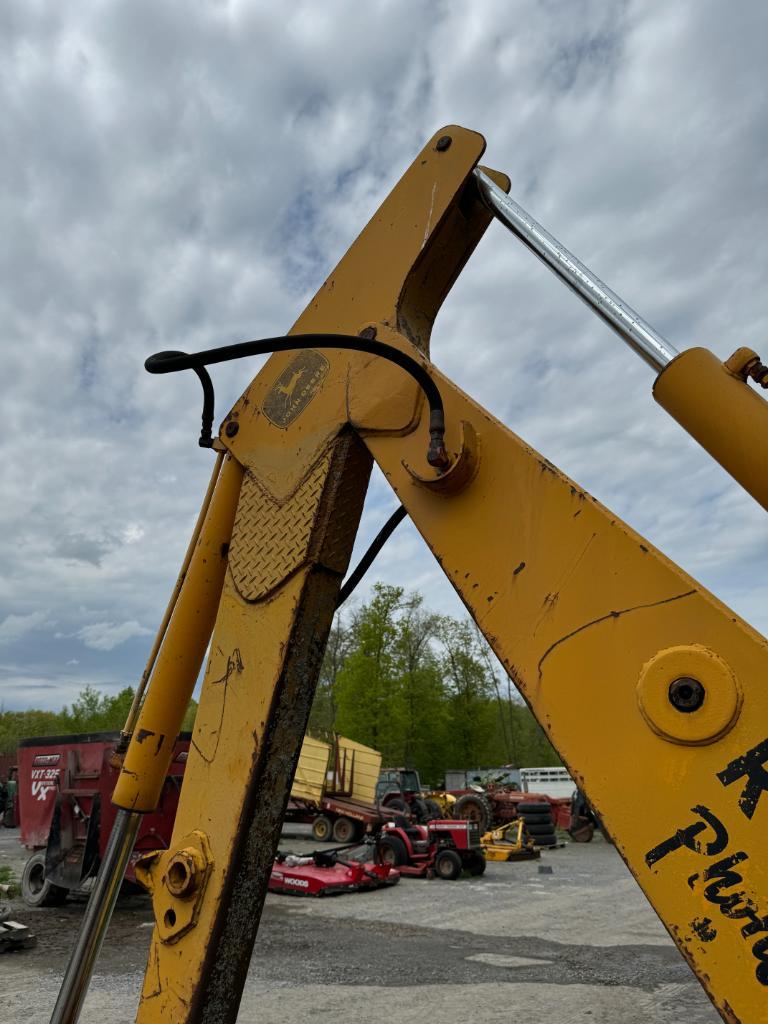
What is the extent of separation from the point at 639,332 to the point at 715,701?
85cm

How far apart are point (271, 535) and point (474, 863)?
41.5ft

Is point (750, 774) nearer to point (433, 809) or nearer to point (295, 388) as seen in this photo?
point (295, 388)

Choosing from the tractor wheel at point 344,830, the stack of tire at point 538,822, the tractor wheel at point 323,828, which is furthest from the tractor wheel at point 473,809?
the tractor wheel at point 323,828

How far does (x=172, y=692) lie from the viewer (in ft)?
7.54

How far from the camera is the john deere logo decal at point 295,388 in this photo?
2.24m

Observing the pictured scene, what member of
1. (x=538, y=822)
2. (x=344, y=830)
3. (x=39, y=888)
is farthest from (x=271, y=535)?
(x=538, y=822)

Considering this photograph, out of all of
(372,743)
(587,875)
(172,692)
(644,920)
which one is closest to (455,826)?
(587,875)

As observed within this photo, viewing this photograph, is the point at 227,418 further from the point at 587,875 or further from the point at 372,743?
the point at 372,743

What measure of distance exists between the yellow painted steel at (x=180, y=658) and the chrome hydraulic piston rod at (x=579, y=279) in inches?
40.5

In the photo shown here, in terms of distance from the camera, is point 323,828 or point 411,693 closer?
point 323,828

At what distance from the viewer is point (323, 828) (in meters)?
17.2

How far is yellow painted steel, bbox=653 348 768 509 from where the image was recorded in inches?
65.1

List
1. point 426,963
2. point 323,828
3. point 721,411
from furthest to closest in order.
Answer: point 323,828
point 426,963
point 721,411

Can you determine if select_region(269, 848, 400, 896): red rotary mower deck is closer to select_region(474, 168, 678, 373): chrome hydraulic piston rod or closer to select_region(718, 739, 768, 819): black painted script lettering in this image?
select_region(474, 168, 678, 373): chrome hydraulic piston rod
